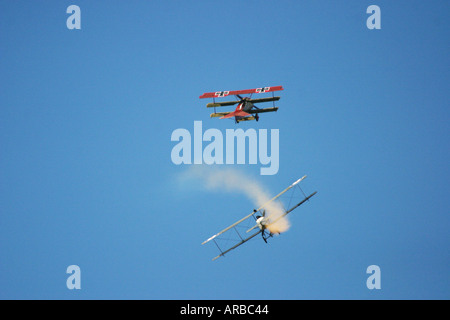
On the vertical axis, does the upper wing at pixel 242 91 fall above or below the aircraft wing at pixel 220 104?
above

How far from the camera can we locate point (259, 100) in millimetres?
70688

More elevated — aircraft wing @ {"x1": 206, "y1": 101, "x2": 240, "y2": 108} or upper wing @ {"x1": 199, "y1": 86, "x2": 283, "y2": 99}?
upper wing @ {"x1": 199, "y1": 86, "x2": 283, "y2": 99}

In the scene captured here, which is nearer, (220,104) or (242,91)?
(242,91)

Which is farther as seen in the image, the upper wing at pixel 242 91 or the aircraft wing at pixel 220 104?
the aircraft wing at pixel 220 104

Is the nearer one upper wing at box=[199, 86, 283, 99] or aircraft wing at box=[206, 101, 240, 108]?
upper wing at box=[199, 86, 283, 99]

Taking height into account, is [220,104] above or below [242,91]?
below
